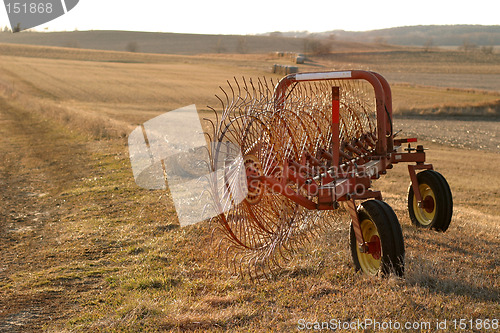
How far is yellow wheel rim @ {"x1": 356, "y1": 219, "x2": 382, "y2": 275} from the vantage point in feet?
14.8

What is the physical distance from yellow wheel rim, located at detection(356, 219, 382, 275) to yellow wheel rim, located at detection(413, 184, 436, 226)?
205 centimetres

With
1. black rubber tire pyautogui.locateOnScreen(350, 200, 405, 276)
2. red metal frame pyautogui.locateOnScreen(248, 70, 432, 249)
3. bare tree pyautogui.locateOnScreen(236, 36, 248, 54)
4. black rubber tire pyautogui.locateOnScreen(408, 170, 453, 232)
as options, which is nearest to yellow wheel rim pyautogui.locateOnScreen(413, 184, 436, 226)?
black rubber tire pyautogui.locateOnScreen(408, 170, 453, 232)

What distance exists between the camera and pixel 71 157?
1275cm

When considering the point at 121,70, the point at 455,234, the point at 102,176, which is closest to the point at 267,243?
the point at 455,234

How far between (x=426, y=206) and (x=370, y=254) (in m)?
2.18

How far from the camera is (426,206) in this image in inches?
255

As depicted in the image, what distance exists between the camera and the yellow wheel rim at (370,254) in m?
4.52

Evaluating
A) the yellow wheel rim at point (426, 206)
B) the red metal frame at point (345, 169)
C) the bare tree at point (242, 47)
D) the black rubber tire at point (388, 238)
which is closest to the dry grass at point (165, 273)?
the black rubber tire at point (388, 238)

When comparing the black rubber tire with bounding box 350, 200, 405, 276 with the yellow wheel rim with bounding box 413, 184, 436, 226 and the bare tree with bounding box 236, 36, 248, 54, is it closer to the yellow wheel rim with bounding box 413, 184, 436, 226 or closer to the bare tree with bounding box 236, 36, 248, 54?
the yellow wheel rim with bounding box 413, 184, 436, 226

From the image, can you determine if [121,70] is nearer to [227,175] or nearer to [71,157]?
[71,157]

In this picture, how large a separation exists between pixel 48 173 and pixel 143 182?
2.90 metres

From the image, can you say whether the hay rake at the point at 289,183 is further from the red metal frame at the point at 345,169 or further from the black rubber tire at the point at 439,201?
the black rubber tire at the point at 439,201

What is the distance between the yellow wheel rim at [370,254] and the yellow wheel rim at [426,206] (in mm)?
2049

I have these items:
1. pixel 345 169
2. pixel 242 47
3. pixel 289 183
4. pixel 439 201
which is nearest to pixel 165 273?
pixel 289 183
